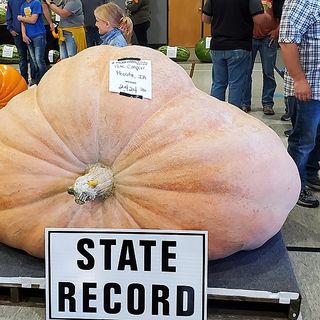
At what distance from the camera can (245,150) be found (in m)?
1.42

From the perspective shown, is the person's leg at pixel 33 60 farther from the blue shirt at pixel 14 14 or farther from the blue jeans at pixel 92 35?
the blue jeans at pixel 92 35

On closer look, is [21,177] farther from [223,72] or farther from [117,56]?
[223,72]

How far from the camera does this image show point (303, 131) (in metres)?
2.31

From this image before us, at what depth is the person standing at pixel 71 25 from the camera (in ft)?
15.9

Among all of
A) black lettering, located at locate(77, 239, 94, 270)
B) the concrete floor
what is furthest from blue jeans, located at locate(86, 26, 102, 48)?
black lettering, located at locate(77, 239, 94, 270)

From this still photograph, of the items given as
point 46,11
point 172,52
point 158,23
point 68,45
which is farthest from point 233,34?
point 158,23

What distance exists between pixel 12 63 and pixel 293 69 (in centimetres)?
499

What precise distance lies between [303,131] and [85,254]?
129 centimetres

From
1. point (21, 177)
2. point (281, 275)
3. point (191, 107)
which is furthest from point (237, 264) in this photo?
point (21, 177)

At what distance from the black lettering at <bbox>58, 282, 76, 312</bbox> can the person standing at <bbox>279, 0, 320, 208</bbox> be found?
1.23m

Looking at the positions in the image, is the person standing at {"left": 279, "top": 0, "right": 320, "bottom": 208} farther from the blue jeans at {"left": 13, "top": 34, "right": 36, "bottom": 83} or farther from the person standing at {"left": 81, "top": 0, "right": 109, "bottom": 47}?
the person standing at {"left": 81, "top": 0, "right": 109, "bottom": 47}

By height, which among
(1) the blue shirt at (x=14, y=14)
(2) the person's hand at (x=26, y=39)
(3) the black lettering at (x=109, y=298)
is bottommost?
(2) the person's hand at (x=26, y=39)

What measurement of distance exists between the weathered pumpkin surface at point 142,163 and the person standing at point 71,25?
3515mm

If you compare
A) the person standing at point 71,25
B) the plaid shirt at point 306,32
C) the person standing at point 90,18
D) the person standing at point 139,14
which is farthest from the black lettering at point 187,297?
the person standing at point 139,14
